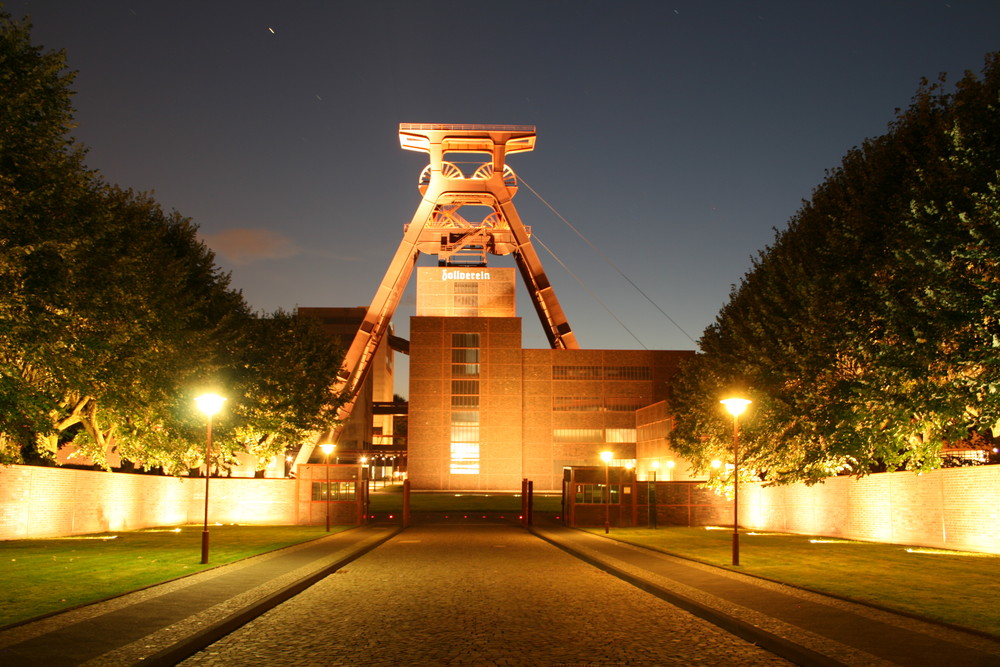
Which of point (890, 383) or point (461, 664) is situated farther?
point (890, 383)

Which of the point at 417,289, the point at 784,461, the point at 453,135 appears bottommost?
the point at 784,461

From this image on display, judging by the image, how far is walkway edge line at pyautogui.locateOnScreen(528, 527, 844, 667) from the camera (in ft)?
33.1

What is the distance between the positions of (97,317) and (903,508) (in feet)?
85.4

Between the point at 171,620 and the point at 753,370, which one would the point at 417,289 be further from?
the point at 171,620

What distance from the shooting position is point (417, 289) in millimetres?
140625

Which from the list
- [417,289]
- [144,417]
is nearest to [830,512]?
[144,417]

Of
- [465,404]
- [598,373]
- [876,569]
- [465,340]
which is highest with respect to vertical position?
[465,340]

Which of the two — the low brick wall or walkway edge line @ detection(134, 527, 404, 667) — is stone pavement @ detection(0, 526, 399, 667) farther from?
the low brick wall

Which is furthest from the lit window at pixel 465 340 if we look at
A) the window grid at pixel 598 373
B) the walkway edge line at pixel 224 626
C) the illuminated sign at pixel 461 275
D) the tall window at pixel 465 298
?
the walkway edge line at pixel 224 626

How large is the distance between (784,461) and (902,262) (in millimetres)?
13248

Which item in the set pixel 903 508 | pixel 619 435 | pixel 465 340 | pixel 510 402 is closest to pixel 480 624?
pixel 903 508

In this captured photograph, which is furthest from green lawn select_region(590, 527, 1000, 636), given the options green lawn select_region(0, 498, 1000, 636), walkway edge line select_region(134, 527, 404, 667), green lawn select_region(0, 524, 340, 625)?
green lawn select_region(0, 524, 340, 625)

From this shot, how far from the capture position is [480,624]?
1274 centimetres

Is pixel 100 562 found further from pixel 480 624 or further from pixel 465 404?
pixel 465 404
